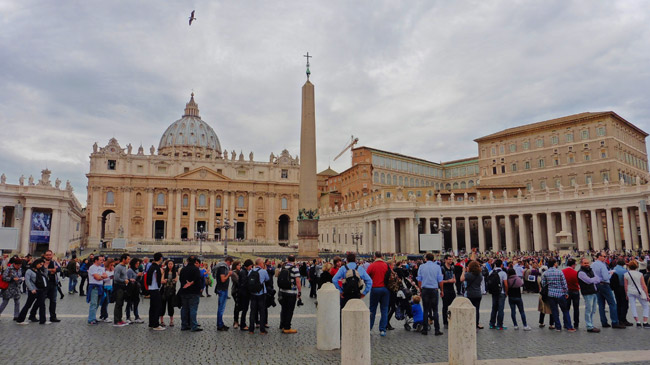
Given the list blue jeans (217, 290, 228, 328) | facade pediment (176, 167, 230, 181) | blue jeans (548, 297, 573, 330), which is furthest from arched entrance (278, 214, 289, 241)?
blue jeans (548, 297, 573, 330)

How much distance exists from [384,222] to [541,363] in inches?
1690

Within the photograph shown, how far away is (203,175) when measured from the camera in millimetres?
87188

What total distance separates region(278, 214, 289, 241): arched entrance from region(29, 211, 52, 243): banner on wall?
5479 cm

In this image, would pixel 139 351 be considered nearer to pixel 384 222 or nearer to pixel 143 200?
pixel 384 222

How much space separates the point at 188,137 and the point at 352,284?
10820 cm

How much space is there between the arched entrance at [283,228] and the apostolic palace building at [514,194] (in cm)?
1483

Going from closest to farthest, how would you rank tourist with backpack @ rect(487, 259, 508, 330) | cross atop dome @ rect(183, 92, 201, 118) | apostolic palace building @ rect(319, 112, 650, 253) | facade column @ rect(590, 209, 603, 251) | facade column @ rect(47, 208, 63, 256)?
tourist with backpack @ rect(487, 259, 508, 330) → facade column @ rect(590, 209, 603, 251) → apostolic palace building @ rect(319, 112, 650, 253) → facade column @ rect(47, 208, 63, 256) → cross atop dome @ rect(183, 92, 201, 118)

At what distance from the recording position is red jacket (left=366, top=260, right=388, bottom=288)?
901 centimetres

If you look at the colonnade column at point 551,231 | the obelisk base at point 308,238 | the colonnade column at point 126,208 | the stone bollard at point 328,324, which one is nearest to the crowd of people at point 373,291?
the stone bollard at point 328,324

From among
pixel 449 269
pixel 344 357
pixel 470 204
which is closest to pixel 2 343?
pixel 344 357

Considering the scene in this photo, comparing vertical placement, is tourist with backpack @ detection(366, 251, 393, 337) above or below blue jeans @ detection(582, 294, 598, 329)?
above

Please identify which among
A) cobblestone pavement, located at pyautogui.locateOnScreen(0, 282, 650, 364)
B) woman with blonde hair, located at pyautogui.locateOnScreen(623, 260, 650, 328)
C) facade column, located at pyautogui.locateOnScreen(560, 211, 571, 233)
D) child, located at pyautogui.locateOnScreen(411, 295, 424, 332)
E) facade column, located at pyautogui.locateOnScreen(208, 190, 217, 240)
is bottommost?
cobblestone pavement, located at pyautogui.locateOnScreen(0, 282, 650, 364)

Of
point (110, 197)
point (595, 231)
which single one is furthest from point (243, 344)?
point (110, 197)

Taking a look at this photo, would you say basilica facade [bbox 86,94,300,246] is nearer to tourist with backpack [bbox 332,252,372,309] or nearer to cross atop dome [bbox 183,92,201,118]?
cross atop dome [bbox 183,92,201,118]
